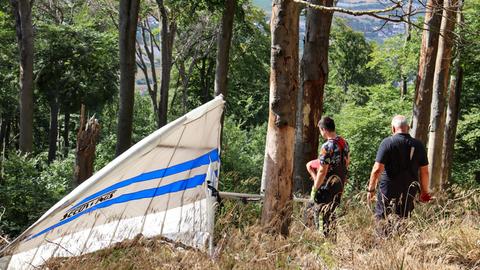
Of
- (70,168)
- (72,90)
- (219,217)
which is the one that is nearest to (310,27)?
(219,217)

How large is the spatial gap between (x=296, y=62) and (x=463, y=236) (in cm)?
241

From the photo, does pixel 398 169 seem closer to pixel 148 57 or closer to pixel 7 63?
pixel 7 63

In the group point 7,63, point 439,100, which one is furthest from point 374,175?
point 7,63

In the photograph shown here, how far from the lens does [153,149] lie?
16.6ft

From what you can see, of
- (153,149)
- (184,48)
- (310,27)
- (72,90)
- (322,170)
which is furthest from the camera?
(184,48)

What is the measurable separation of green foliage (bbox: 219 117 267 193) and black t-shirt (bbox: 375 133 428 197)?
7.58ft

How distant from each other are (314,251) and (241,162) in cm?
1406

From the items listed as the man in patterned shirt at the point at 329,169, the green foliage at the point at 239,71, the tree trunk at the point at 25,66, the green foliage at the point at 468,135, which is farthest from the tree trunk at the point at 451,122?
the tree trunk at the point at 25,66

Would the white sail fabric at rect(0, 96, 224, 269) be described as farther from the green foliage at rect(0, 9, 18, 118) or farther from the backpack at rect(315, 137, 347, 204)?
the green foliage at rect(0, 9, 18, 118)

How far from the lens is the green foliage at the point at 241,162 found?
11.2 m

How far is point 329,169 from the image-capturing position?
243 inches

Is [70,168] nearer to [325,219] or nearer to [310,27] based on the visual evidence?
[310,27]

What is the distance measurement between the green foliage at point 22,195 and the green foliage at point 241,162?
3376 millimetres

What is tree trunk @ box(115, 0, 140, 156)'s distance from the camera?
1165 centimetres
